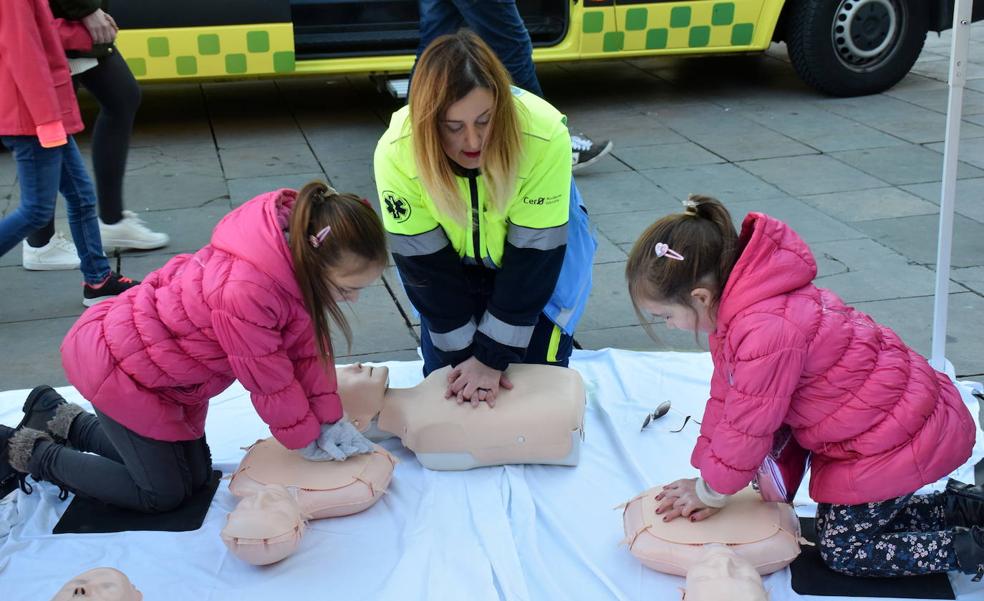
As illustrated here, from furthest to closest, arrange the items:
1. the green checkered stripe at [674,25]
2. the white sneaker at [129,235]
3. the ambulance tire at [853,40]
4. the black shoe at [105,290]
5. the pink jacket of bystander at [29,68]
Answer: the ambulance tire at [853,40] < the green checkered stripe at [674,25] < the white sneaker at [129,235] < the black shoe at [105,290] < the pink jacket of bystander at [29,68]

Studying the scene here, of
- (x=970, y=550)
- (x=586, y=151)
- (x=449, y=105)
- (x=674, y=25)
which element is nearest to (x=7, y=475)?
(x=449, y=105)

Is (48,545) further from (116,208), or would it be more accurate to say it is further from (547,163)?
(116,208)

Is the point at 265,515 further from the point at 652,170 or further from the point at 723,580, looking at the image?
the point at 652,170

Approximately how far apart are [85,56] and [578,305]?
217 cm

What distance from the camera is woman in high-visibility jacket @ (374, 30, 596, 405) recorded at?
2.40m

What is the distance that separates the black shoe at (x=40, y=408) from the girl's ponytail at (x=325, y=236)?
2.88 ft

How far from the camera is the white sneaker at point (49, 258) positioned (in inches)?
164

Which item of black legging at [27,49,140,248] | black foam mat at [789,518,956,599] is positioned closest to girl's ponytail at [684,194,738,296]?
black foam mat at [789,518,956,599]

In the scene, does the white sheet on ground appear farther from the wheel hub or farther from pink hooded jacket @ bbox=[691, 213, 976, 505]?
the wheel hub

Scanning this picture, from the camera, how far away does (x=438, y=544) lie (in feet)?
7.93

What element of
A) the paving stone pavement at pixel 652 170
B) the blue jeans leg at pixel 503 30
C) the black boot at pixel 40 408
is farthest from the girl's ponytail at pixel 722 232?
the blue jeans leg at pixel 503 30

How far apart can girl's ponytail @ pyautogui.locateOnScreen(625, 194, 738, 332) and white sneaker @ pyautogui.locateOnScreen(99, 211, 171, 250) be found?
9.28 ft

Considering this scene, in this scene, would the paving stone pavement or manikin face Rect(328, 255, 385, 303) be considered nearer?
manikin face Rect(328, 255, 385, 303)

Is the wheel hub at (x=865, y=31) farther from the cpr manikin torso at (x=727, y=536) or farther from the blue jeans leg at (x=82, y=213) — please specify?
the cpr manikin torso at (x=727, y=536)
